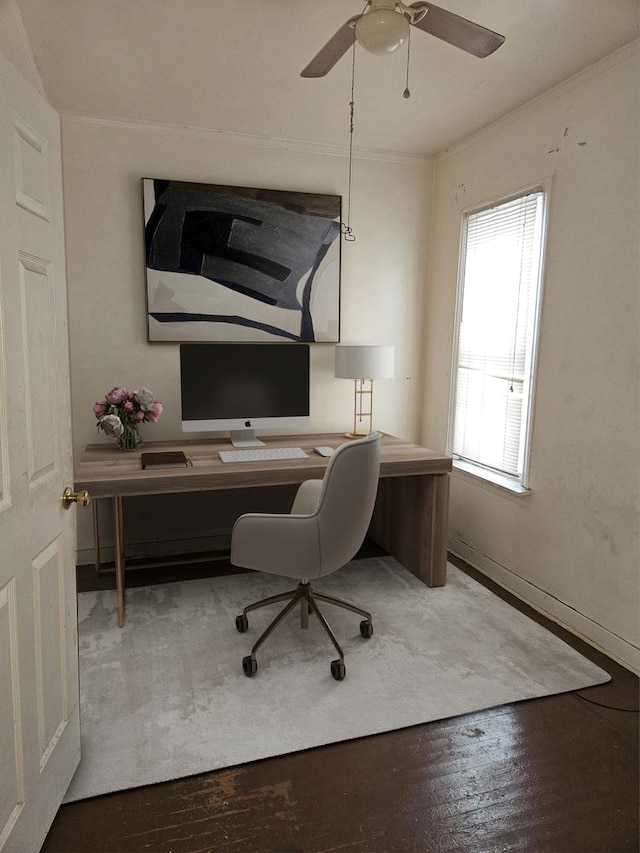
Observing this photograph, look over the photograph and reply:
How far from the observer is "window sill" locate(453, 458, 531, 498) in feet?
9.68

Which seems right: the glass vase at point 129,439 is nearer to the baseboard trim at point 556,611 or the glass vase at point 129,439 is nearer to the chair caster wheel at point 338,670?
the chair caster wheel at point 338,670

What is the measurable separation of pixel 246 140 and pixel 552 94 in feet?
5.34

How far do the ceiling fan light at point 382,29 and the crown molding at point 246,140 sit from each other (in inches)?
71.5

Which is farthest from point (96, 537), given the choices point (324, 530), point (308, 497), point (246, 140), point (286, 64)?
point (286, 64)

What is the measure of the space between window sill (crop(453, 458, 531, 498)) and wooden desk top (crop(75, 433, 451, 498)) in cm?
33

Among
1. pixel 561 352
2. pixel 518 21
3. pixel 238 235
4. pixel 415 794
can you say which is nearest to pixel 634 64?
pixel 518 21

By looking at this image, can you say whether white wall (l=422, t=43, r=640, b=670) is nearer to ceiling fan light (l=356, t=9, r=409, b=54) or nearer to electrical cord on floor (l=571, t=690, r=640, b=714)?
electrical cord on floor (l=571, t=690, r=640, b=714)

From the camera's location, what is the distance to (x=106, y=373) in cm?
324

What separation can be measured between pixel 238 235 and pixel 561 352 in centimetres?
188

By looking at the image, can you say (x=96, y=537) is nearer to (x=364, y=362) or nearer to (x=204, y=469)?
(x=204, y=469)

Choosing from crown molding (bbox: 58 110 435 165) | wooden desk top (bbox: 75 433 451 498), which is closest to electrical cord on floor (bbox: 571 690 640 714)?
wooden desk top (bbox: 75 433 451 498)

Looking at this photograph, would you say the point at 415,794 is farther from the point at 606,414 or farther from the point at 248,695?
the point at 606,414

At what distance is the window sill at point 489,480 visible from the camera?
2949mm

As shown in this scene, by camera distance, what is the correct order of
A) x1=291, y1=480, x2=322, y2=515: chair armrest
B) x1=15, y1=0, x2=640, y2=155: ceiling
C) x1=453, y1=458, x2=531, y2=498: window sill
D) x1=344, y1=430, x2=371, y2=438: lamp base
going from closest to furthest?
x1=15, y1=0, x2=640, y2=155: ceiling < x1=291, y1=480, x2=322, y2=515: chair armrest < x1=453, y1=458, x2=531, y2=498: window sill < x1=344, y1=430, x2=371, y2=438: lamp base
